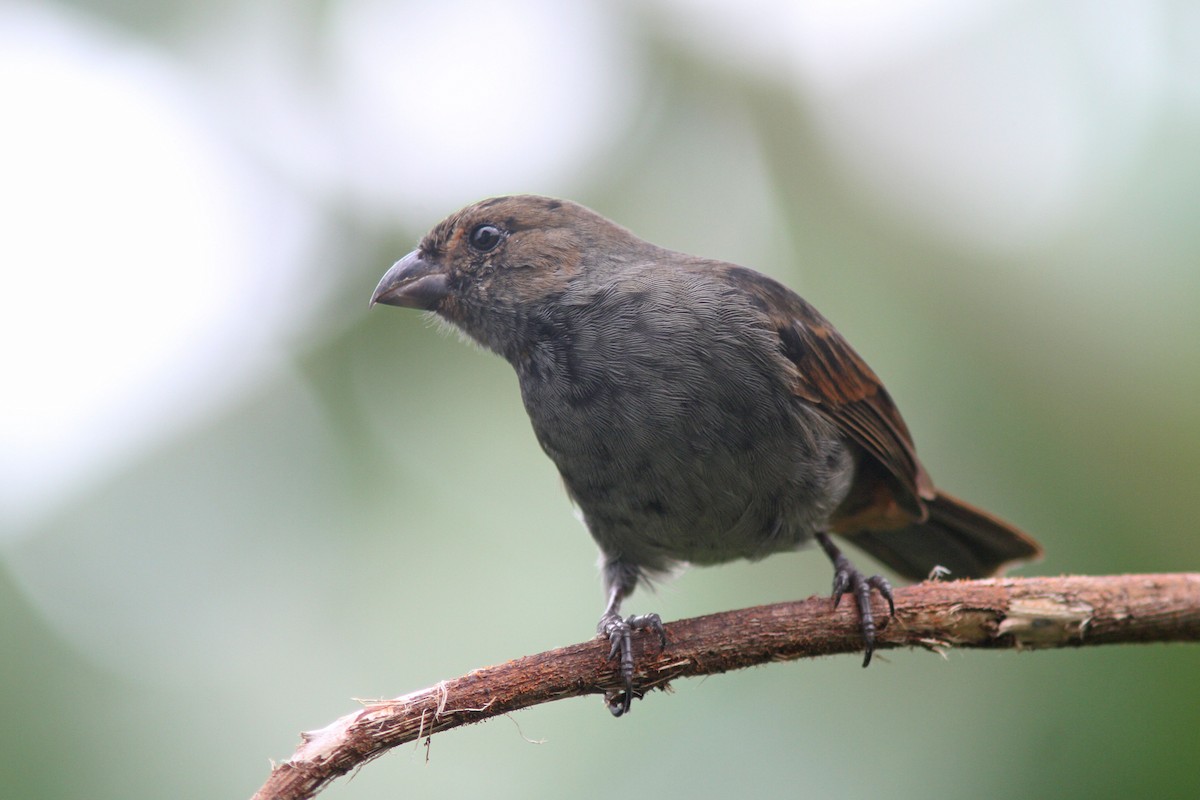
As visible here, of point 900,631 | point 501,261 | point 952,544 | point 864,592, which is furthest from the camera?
point 952,544

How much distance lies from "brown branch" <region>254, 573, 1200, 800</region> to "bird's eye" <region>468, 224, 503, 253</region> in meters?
1.81

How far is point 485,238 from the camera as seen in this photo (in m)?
4.32

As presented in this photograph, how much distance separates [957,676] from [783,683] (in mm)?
830

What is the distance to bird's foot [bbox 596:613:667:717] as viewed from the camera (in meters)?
3.21

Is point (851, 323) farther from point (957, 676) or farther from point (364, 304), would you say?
point (364, 304)

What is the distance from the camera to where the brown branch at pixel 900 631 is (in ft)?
9.62

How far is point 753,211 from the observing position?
20.8ft

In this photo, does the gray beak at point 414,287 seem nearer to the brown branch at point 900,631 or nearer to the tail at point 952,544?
the brown branch at point 900,631

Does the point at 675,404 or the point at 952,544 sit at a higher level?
the point at 675,404

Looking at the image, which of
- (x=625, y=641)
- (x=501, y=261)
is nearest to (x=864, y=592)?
(x=625, y=641)

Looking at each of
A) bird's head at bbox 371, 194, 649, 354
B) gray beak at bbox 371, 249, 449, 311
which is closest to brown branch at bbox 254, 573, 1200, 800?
bird's head at bbox 371, 194, 649, 354

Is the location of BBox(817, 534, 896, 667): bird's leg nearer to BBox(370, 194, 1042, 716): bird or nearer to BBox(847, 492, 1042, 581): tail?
BBox(370, 194, 1042, 716): bird

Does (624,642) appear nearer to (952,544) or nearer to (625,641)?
(625,641)

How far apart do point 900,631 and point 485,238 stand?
2.23 m
